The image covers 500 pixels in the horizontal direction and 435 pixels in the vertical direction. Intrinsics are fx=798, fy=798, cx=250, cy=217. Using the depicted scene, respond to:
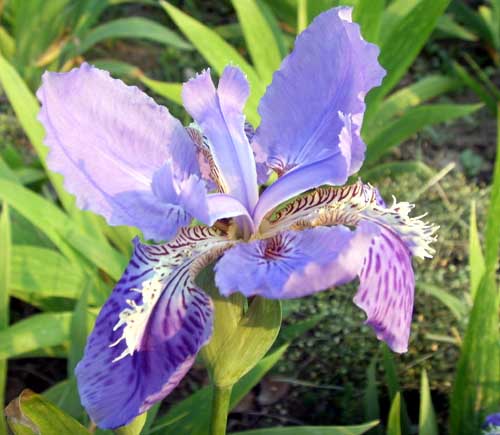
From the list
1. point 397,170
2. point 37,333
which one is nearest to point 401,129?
point 397,170

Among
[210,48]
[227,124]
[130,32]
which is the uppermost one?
[130,32]

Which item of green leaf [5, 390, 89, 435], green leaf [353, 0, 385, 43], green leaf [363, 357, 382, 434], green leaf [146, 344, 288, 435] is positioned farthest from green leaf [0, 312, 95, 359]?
green leaf [353, 0, 385, 43]

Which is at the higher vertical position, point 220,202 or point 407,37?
point 407,37

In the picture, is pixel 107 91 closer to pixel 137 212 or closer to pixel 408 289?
pixel 137 212

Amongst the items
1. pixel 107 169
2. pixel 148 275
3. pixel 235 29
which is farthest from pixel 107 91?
pixel 235 29

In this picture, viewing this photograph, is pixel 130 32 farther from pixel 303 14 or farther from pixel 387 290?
pixel 387 290

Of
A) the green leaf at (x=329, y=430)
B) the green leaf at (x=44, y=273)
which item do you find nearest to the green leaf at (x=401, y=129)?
the green leaf at (x=44, y=273)
